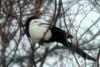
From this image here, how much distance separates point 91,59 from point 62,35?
588 millimetres

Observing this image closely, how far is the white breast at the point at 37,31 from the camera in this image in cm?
378

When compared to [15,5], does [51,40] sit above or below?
below

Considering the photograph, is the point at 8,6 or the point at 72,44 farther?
the point at 8,6

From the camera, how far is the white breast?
12.4ft

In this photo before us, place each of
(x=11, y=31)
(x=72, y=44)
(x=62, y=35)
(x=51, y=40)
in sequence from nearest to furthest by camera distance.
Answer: (x=72, y=44), (x=62, y=35), (x=51, y=40), (x=11, y=31)

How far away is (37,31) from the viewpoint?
3.81 metres

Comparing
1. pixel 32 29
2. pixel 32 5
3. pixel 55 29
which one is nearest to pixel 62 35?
pixel 55 29

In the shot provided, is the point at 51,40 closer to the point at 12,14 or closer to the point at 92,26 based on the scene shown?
the point at 12,14

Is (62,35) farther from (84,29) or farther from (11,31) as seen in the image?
(84,29)

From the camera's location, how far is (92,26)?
585cm

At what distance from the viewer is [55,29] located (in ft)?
12.2

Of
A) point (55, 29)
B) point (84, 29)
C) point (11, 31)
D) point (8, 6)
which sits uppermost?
point (8, 6)

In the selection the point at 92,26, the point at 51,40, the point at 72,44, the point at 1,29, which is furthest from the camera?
the point at 92,26

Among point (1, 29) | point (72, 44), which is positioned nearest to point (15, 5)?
point (1, 29)
